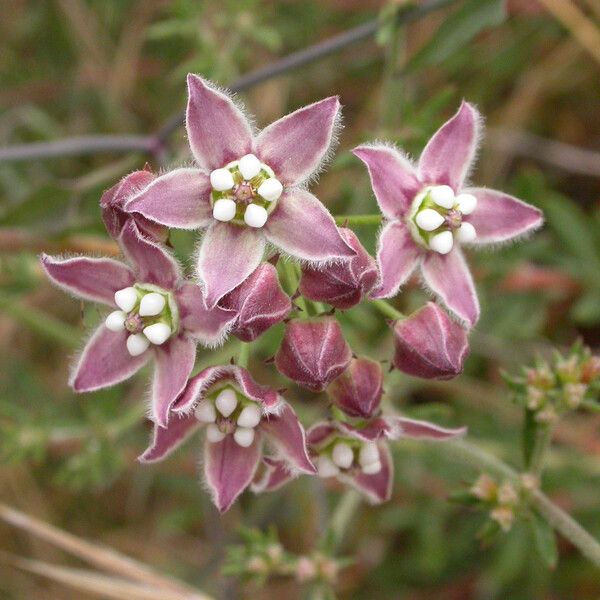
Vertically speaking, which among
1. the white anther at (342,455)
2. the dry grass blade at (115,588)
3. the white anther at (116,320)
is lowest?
the dry grass blade at (115,588)

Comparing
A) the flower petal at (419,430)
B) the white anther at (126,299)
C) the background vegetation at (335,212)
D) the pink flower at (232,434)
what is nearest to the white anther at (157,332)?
the white anther at (126,299)

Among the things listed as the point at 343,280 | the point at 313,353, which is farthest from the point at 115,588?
the point at 343,280

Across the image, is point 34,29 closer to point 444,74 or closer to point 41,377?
point 41,377

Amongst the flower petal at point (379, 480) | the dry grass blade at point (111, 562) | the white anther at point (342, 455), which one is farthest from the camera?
the dry grass blade at point (111, 562)

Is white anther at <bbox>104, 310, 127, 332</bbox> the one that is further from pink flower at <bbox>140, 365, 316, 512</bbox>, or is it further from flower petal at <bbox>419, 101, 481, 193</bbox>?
flower petal at <bbox>419, 101, 481, 193</bbox>

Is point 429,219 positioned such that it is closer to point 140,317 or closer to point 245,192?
point 245,192

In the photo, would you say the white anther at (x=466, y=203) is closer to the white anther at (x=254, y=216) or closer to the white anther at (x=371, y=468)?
the white anther at (x=254, y=216)
